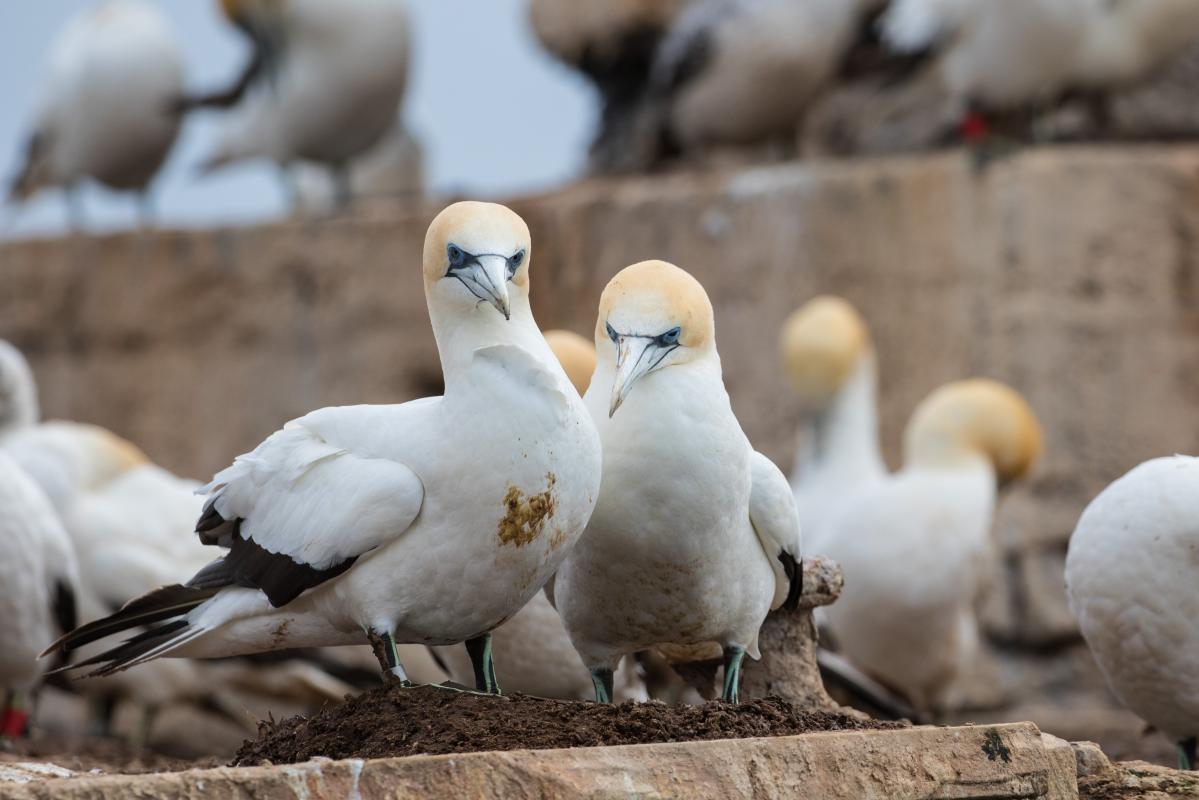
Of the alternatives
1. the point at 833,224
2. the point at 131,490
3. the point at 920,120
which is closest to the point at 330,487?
the point at 131,490

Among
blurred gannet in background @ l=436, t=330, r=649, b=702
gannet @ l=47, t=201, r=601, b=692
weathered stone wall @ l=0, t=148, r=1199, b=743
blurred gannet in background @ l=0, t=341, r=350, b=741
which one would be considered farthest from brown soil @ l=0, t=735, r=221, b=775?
weathered stone wall @ l=0, t=148, r=1199, b=743

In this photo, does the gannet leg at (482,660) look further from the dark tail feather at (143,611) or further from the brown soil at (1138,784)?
the brown soil at (1138,784)

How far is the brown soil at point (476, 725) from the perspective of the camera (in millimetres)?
3582

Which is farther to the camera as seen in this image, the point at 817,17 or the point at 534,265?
the point at 817,17

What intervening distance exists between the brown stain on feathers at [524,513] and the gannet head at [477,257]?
363 mm

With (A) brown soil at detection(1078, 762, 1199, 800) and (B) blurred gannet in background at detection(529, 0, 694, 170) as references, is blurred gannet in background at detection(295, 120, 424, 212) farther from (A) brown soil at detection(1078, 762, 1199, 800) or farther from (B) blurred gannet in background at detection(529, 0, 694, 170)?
(A) brown soil at detection(1078, 762, 1199, 800)

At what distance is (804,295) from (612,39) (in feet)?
13.7

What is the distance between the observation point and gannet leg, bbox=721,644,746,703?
4395 mm

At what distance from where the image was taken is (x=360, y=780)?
3260 mm

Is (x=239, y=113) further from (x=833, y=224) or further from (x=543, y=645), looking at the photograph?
(x=543, y=645)

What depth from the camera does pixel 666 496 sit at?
13.4ft

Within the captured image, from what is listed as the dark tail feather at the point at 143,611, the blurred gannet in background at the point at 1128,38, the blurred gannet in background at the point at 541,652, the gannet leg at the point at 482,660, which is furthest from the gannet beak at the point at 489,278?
the blurred gannet in background at the point at 1128,38

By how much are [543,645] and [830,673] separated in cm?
152

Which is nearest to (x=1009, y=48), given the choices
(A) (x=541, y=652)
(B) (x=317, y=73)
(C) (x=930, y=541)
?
(C) (x=930, y=541)
